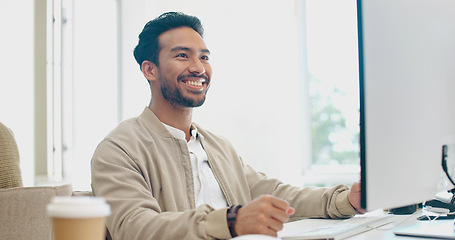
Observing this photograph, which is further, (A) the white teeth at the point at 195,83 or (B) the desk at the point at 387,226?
(A) the white teeth at the point at 195,83

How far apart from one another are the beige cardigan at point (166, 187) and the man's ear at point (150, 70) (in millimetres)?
217

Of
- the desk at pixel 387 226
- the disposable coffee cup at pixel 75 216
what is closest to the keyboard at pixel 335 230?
the desk at pixel 387 226

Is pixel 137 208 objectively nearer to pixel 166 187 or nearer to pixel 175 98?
pixel 166 187

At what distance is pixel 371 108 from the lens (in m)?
0.82

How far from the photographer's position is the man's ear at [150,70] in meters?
1.80

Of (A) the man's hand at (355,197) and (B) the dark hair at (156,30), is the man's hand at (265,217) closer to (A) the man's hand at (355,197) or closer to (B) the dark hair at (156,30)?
(A) the man's hand at (355,197)

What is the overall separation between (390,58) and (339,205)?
585mm

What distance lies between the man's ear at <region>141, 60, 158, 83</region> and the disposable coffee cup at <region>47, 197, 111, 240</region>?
4.10 feet

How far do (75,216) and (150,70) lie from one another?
1302 millimetres

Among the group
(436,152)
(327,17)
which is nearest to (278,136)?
(327,17)

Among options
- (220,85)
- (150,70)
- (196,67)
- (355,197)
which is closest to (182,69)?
(196,67)

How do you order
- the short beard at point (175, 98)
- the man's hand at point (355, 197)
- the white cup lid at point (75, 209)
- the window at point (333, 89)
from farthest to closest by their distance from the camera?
the window at point (333, 89), the short beard at point (175, 98), the man's hand at point (355, 197), the white cup lid at point (75, 209)

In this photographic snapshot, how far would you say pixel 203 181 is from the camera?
5.33 ft

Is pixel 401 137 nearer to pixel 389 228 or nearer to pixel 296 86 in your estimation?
pixel 389 228
